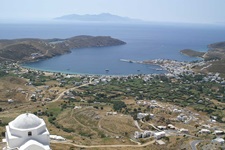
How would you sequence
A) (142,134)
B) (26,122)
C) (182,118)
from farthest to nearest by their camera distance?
(182,118) → (142,134) → (26,122)

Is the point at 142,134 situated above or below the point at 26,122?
below

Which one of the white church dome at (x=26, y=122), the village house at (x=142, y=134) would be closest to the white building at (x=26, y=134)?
the white church dome at (x=26, y=122)

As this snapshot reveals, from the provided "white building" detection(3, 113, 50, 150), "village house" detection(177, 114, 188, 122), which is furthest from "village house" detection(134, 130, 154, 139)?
"white building" detection(3, 113, 50, 150)

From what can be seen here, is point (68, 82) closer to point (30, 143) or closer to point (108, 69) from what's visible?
point (108, 69)

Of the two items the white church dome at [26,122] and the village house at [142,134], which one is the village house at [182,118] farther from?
the white church dome at [26,122]

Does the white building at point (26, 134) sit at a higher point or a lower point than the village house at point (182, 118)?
higher

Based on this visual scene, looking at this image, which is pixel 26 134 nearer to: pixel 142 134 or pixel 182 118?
pixel 142 134

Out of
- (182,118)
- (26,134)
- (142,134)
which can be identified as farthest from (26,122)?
(182,118)

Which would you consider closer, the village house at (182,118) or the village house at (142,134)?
the village house at (142,134)

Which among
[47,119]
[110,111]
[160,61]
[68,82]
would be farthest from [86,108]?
[160,61]
